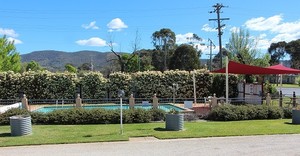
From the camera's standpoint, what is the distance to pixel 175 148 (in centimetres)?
916

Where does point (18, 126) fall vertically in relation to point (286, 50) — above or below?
below

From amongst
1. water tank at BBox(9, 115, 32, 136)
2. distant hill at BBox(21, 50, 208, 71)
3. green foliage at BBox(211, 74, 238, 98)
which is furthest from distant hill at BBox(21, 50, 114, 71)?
water tank at BBox(9, 115, 32, 136)

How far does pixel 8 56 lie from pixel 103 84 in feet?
84.0

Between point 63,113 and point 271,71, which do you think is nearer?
point 63,113

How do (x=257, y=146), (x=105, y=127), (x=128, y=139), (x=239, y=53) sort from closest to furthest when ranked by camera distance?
(x=257, y=146) < (x=128, y=139) < (x=105, y=127) < (x=239, y=53)

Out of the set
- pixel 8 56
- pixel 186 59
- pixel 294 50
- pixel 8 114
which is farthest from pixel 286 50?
pixel 8 114

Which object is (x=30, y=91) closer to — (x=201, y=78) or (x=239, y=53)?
(x=201, y=78)

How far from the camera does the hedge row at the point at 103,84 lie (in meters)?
25.1

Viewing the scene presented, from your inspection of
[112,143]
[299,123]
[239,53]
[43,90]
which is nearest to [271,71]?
[299,123]

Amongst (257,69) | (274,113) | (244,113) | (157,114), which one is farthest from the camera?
(257,69)

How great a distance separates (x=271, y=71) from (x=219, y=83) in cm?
782

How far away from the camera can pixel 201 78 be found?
26.5 metres

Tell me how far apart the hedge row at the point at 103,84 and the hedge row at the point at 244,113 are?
10500 millimetres

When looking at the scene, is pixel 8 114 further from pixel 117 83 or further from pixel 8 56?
pixel 8 56
